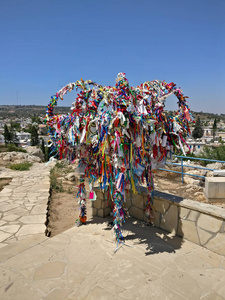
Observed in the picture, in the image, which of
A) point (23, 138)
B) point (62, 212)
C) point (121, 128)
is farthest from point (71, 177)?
point (23, 138)

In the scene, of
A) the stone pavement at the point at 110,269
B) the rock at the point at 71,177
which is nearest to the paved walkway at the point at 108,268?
the stone pavement at the point at 110,269

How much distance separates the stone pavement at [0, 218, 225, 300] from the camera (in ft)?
8.64

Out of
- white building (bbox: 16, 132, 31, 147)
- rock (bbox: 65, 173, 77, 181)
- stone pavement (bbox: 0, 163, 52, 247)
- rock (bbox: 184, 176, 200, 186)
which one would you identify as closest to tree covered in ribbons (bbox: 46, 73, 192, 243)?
stone pavement (bbox: 0, 163, 52, 247)

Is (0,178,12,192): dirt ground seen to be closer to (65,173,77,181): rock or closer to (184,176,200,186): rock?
(65,173,77,181): rock

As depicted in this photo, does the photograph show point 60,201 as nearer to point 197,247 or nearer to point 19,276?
point 19,276

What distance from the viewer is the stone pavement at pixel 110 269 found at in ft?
8.64

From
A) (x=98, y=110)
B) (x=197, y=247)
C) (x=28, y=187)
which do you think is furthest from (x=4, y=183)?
(x=197, y=247)

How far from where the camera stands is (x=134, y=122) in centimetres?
325

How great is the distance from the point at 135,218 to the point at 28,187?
4788 millimetres

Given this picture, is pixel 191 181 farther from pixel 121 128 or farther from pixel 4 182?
pixel 4 182

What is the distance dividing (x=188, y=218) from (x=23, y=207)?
4.47 meters

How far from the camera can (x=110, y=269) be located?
307 centimetres

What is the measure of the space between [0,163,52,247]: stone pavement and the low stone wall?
1884 mm

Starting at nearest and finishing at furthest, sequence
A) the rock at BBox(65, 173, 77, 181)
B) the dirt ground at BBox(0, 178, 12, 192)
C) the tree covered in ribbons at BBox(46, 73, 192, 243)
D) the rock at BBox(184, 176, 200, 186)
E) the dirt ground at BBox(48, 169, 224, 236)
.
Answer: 1. the tree covered in ribbons at BBox(46, 73, 192, 243)
2. the dirt ground at BBox(48, 169, 224, 236)
3. the rock at BBox(184, 176, 200, 186)
4. the dirt ground at BBox(0, 178, 12, 192)
5. the rock at BBox(65, 173, 77, 181)
